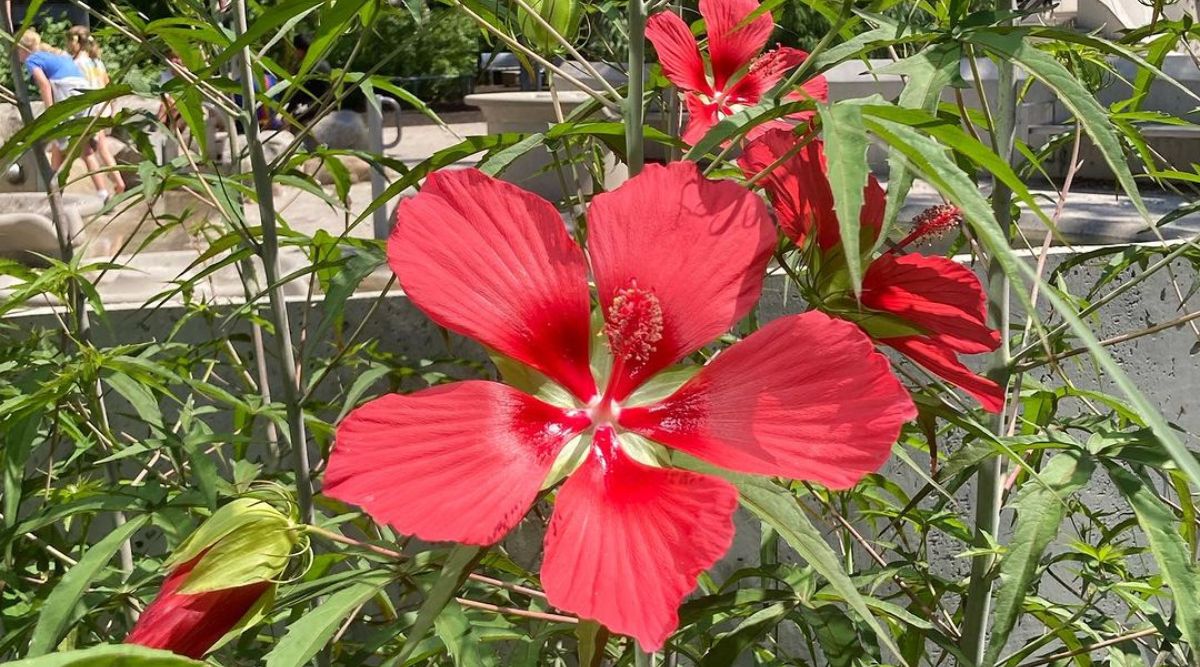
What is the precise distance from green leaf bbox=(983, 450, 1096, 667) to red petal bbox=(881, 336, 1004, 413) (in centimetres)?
10

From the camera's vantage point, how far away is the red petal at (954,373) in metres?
0.49

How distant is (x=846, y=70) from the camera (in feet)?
18.0

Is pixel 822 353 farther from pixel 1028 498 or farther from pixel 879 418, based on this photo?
pixel 1028 498

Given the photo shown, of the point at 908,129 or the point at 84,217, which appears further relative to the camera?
the point at 84,217

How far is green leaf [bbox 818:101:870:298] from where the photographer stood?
355 mm

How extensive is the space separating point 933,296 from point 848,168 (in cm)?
16

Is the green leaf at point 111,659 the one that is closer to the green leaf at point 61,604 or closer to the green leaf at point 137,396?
the green leaf at point 61,604

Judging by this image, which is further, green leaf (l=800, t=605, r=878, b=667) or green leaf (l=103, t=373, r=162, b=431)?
green leaf (l=103, t=373, r=162, b=431)

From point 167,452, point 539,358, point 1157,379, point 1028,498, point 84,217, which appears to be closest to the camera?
point 539,358

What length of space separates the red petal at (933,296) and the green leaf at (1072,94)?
9 cm

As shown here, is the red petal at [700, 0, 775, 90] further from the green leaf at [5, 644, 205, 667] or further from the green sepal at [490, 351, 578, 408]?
the green leaf at [5, 644, 205, 667]

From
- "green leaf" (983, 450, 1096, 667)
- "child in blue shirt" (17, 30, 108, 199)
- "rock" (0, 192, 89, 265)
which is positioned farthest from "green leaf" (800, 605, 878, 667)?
"child in blue shirt" (17, 30, 108, 199)

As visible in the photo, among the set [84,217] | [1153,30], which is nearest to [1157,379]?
[1153,30]

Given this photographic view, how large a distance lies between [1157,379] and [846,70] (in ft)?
13.8
